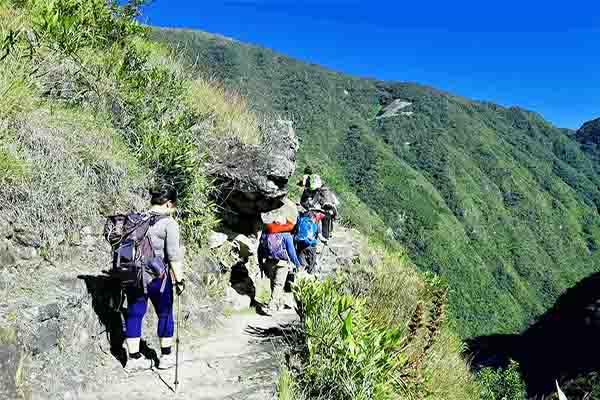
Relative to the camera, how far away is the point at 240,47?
596ft

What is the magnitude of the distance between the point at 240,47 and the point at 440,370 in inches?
7336

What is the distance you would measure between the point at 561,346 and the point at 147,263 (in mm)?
54337

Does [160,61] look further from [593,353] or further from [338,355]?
[593,353]

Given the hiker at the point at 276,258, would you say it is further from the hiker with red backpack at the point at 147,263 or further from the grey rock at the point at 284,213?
the hiker with red backpack at the point at 147,263

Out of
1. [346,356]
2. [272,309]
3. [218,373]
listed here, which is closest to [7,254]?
[218,373]

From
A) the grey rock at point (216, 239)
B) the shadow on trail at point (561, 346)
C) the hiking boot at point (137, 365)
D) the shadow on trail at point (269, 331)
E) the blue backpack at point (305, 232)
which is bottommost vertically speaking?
the shadow on trail at point (561, 346)

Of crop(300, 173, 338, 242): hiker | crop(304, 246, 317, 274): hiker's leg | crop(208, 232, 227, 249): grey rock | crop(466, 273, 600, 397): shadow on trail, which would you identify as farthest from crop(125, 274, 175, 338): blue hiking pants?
crop(466, 273, 600, 397): shadow on trail

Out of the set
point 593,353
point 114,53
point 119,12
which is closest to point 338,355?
point 114,53

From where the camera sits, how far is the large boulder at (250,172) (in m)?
8.20

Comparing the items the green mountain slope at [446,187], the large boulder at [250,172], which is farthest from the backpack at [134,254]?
the green mountain slope at [446,187]

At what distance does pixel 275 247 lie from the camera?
718 cm

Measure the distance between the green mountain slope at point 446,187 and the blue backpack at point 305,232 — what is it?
87.9 m

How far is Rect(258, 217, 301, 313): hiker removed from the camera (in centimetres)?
719

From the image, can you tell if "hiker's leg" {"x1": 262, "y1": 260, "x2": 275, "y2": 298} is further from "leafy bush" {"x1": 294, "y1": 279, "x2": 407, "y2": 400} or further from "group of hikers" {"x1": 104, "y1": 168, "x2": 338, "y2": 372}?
"group of hikers" {"x1": 104, "y1": 168, "x2": 338, "y2": 372}
